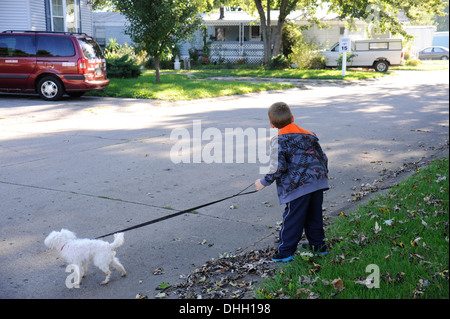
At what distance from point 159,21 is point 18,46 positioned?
5025mm

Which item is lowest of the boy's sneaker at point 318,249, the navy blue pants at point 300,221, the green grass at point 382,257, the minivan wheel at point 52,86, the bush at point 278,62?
the boy's sneaker at point 318,249

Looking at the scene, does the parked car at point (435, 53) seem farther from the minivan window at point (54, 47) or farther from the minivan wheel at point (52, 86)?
the minivan wheel at point (52, 86)

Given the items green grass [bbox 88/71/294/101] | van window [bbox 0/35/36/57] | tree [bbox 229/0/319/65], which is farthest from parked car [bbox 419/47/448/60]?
van window [bbox 0/35/36/57]

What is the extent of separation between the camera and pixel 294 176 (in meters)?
4.15

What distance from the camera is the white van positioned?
115 feet

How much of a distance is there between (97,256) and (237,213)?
2138 millimetres

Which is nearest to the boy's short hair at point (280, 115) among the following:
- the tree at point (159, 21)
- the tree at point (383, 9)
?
the tree at point (159, 21)

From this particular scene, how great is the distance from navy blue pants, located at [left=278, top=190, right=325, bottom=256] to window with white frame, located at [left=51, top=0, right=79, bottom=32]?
2099 cm

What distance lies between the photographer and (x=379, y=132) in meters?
10.8

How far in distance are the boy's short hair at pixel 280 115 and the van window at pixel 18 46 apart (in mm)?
13982

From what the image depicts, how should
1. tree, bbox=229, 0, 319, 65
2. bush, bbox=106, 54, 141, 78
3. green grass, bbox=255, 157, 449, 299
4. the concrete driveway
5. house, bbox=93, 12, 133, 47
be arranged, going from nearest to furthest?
green grass, bbox=255, 157, 449, 299 < the concrete driveway < bush, bbox=106, 54, 141, 78 < tree, bbox=229, 0, 319, 65 < house, bbox=93, 12, 133, 47

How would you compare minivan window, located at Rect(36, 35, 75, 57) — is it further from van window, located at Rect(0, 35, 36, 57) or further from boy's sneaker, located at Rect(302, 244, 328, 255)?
boy's sneaker, located at Rect(302, 244, 328, 255)

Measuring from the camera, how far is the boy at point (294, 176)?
13.6ft

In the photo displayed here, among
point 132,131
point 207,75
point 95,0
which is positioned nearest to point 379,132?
point 132,131
